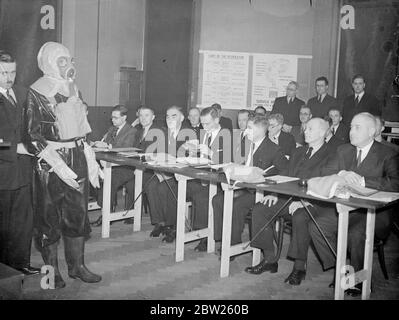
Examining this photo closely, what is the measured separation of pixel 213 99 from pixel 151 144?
2.35 m

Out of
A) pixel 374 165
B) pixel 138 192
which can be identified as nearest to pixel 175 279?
pixel 138 192

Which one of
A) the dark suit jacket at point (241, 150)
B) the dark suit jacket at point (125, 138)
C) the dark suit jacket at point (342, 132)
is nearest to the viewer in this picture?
the dark suit jacket at point (241, 150)

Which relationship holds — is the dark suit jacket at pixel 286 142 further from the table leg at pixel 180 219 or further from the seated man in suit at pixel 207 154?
the table leg at pixel 180 219

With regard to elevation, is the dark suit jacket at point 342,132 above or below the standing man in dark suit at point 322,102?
below

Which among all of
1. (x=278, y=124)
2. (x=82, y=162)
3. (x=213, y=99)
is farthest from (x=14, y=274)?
(x=213, y=99)

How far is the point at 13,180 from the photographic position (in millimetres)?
3250

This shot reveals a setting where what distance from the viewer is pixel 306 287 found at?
11.4 feet

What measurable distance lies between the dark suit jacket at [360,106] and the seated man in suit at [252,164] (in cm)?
224

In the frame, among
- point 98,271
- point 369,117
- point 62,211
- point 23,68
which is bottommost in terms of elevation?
point 98,271

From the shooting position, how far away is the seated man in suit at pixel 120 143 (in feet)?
16.8

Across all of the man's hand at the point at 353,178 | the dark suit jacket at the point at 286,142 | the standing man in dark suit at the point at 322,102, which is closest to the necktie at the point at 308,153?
the man's hand at the point at 353,178

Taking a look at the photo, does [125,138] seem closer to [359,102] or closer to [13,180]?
[13,180]
